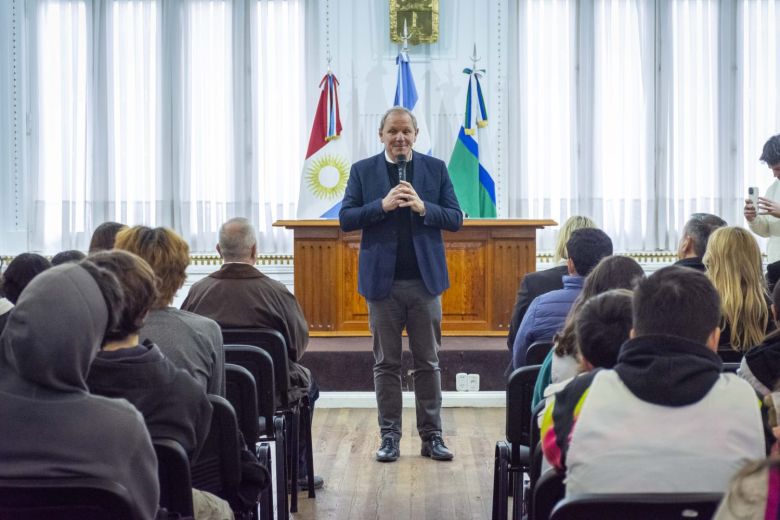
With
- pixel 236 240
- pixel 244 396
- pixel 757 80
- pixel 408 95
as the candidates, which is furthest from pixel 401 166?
pixel 757 80

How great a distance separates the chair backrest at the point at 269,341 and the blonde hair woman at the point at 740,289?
4.96 ft

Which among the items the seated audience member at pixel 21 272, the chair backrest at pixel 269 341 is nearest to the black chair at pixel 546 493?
the chair backrest at pixel 269 341

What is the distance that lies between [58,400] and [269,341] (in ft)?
6.13

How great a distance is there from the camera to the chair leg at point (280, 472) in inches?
138

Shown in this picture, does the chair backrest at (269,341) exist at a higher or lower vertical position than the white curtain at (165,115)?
lower

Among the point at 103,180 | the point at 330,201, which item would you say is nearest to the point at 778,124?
the point at 330,201

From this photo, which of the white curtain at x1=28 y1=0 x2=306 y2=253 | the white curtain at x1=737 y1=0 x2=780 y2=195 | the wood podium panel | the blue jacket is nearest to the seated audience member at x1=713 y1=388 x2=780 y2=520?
the blue jacket

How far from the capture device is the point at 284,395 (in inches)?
150

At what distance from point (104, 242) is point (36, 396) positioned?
2.06m

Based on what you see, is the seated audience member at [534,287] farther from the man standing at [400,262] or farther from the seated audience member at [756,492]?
the seated audience member at [756,492]

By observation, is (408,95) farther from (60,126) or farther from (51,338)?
(51,338)

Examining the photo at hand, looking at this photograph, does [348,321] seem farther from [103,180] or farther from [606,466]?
[606,466]

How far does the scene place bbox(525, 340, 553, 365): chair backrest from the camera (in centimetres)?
331

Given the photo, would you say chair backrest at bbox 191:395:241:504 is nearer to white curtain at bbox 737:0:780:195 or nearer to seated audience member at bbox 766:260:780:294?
seated audience member at bbox 766:260:780:294
